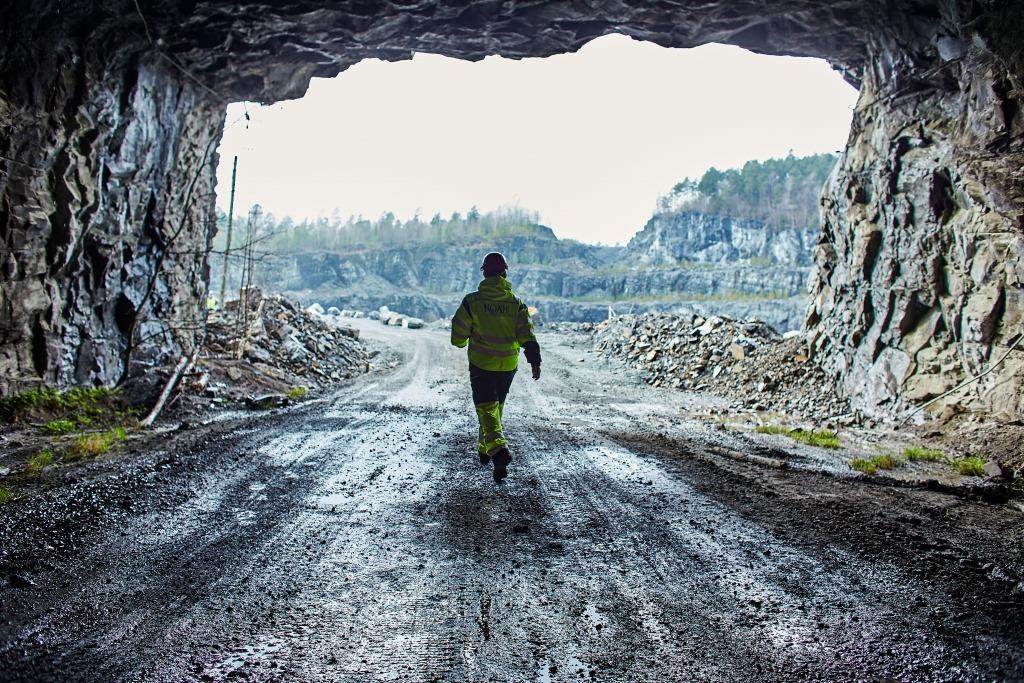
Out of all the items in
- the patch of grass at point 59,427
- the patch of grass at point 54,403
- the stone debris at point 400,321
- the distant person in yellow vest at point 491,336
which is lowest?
the stone debris at point 400,321

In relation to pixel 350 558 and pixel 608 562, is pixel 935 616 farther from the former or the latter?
pixel 350 558

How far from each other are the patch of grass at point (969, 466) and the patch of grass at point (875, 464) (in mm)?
538

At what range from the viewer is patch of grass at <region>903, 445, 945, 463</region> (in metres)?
6.68

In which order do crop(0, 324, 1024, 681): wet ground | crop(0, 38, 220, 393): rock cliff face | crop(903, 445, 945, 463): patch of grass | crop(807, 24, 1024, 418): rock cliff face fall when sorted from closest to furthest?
1. crop(0, 324, 1024, 681): wet ground
2. crop(903, 445, 945, 463): patch of grass
3. crop(0, 38, 220, 393): rock cliff face
4. crop(807, 24, 1024, 418): rock cliff face

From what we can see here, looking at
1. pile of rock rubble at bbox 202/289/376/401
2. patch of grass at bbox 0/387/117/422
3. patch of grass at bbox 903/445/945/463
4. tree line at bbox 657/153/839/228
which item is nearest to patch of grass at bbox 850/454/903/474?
patch of grass at bbox 903/445/945/463

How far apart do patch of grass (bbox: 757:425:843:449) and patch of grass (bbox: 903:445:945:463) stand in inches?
30.8

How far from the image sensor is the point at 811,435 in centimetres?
793

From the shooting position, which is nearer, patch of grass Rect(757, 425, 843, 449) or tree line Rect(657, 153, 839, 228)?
patch of grass Rect(757, 425, 843, 449)

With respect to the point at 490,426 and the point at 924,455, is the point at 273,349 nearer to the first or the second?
the point at 490,426

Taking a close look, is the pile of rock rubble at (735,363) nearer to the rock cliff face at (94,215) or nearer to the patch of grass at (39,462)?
the patch of grass at (39,462)

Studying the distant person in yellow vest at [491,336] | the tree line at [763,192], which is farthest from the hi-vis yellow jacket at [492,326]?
the tree line at [763,192]

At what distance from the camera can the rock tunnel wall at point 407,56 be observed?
7051 mm

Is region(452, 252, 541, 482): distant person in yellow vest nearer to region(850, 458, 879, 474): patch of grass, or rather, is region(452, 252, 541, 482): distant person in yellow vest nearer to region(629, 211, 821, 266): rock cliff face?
region(850, 458, 879, 474): patch of grass

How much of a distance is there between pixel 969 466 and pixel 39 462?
32.0 feet
